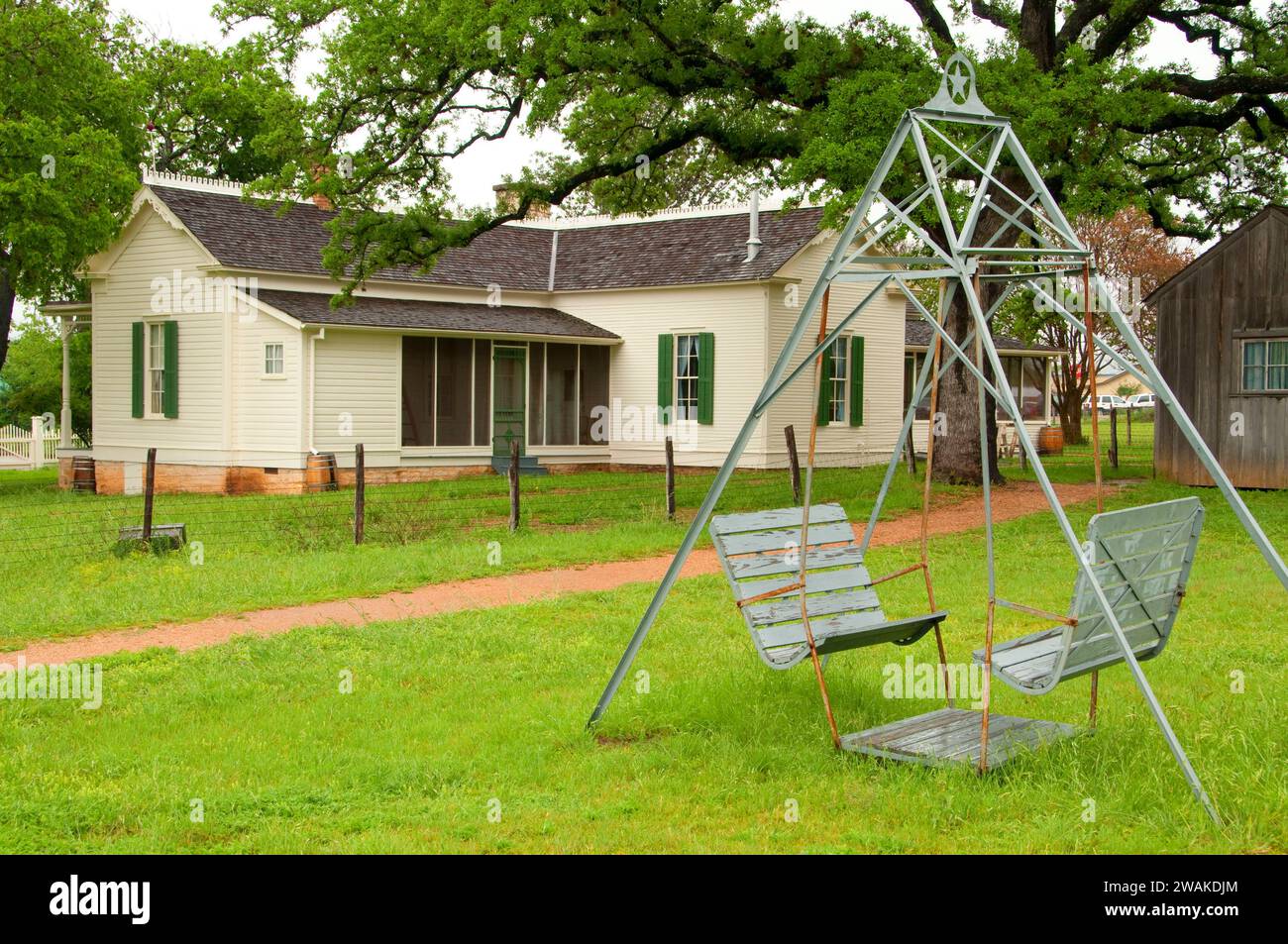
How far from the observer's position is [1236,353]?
2258cm

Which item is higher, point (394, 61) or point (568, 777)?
point (394, 61)

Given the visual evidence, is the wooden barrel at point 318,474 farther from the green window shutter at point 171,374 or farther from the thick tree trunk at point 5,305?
the thick tree trunk at point 5,305

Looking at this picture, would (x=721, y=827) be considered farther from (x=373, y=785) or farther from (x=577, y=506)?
(x=577, y=506)

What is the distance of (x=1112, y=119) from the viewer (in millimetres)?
16281

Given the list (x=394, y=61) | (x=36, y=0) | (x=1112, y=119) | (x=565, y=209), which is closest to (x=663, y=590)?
(x=1112, y=119)

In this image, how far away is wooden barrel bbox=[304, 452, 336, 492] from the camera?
2306 cm

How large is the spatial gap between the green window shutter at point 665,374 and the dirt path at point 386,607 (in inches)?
484

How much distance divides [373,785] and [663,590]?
1888 millimetres

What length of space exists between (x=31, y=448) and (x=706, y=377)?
2065 centimetres

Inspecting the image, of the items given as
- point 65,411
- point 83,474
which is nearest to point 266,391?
point 83,474

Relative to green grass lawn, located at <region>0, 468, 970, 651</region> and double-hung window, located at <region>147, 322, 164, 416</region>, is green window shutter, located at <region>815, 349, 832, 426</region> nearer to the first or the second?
green grass lawn, located at <region>0, 468, 970, 651</region>

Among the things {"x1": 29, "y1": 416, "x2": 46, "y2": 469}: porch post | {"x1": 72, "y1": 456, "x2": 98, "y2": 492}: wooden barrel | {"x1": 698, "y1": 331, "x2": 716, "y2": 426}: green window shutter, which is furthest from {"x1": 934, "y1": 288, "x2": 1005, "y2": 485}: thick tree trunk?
{"x1": 29, "y1": 416, "x2": 46, "y2": 469}: porch post

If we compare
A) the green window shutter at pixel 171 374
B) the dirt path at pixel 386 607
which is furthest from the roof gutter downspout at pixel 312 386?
the dirt path at pixel 386 607

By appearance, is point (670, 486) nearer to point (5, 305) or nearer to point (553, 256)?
point (553, 256)
